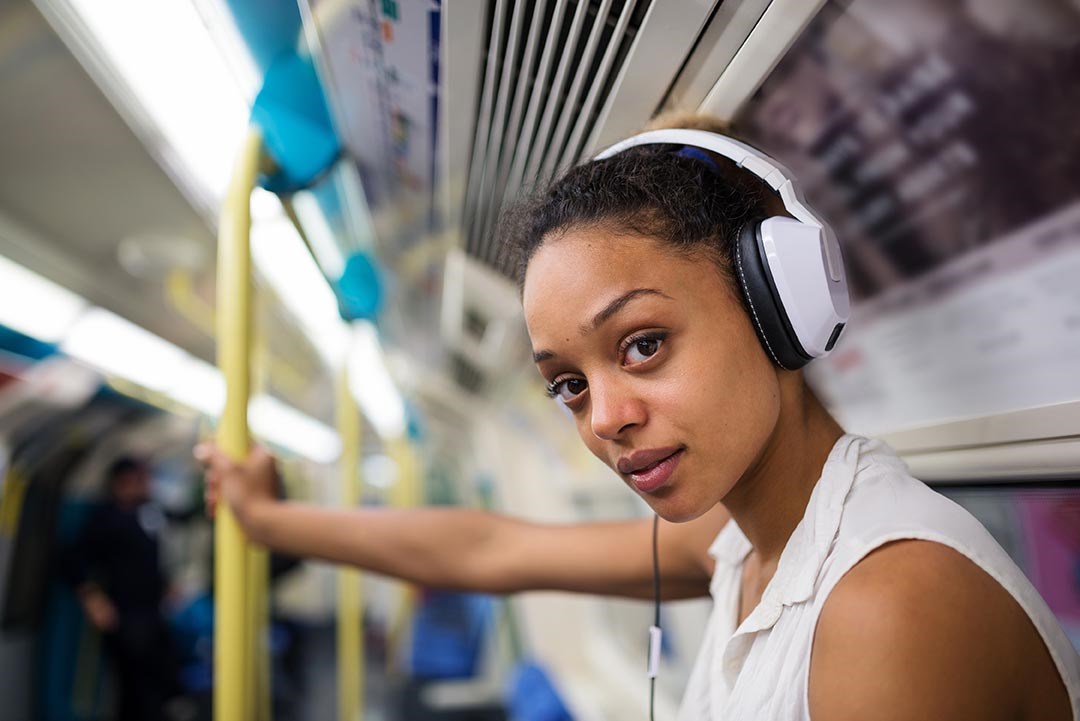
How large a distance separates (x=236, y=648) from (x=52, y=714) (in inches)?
234

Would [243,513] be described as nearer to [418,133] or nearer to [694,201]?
[418,133]

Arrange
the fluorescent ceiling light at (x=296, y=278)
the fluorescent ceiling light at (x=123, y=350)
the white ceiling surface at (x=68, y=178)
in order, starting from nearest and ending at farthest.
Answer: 1. the white ceiling surface at (x=68, y=178)
2. the fluorescent ceiling light at (x=296, y=278)
3. the fluorescent ceiling light at (x=123, y=350)

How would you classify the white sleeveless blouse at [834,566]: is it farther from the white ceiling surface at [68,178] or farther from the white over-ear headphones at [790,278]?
the white ceiling surface at [68,178]

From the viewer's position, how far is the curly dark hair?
2.68 ft

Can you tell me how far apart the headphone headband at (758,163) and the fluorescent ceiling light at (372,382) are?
2288 millimetres

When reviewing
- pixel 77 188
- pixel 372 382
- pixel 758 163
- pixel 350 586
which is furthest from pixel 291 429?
pixel 758 163

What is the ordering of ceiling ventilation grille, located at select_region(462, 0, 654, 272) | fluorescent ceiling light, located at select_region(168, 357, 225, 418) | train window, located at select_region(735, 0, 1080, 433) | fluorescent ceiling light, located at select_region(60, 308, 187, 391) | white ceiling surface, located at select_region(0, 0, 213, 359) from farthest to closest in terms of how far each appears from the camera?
1. fluorescent ceiling light, located at select_region(168, 357, 225, 418)
2. fluorescent ceiling light, located at select_region(60, 308, 187, 391)
3. white ceiling surface, located at select_region(0, 0, 213, 359)
4. train window, located at select_region(735, 0, 1080, 433)
5. ceiling ventilation grille, located at select_region(462, 0, 654, 272)

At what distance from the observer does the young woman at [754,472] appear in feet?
2.03

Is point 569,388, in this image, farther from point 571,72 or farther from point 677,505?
point 571,72

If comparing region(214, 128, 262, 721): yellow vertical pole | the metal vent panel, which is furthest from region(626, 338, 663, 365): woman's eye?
region(214, 128, 262, 721): yellow vertical pole

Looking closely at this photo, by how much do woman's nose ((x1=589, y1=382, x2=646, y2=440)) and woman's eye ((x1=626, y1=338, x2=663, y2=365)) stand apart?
0.04 metres

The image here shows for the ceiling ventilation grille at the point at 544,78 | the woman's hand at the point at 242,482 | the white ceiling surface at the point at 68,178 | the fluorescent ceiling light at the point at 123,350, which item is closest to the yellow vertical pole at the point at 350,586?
the white ceiling surface at the point at 68,178

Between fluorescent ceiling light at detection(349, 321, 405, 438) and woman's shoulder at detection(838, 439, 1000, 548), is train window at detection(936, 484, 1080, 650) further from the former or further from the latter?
fluorescent ceiling light at detection(349, 321, 405, 438)

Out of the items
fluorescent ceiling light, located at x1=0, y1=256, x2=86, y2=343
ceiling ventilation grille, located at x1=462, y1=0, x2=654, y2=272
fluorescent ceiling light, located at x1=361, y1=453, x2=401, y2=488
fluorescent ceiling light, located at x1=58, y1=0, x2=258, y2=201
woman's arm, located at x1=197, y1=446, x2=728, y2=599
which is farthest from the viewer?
fluorescent ceiling light, located at x1=361, y1=453, x2=401, y2=488
